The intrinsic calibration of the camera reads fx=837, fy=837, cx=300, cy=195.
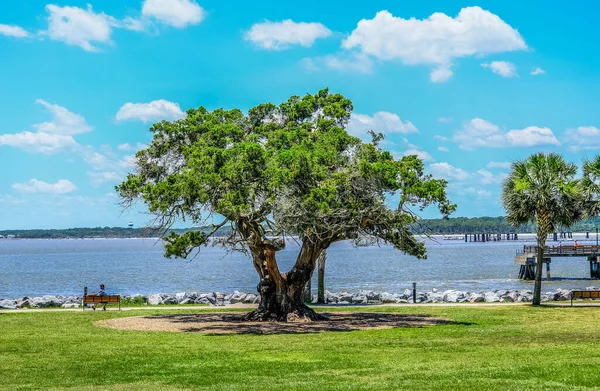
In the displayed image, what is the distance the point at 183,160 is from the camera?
94.9ft

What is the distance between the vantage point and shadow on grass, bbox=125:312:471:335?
2564 cm

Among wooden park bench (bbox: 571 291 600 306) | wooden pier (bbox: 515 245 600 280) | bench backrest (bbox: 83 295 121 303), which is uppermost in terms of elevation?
wooden pier (bbox: 515 245 600 280)

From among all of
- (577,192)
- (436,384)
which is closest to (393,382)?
(436,384)

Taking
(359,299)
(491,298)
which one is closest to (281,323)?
(359,299)

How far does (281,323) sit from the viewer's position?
2733cm

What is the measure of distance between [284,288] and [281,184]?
16.4 feet

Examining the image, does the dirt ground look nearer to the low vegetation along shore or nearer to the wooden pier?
the low vegetation along shore

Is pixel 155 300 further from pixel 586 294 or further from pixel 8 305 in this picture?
pixel 586 294

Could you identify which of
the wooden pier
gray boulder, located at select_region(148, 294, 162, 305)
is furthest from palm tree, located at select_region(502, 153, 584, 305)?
the wooden pier

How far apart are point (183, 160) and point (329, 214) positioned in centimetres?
684

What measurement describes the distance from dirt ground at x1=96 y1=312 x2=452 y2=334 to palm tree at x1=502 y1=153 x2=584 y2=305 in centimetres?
771

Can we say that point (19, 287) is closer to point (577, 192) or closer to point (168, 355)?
point (577, 192)

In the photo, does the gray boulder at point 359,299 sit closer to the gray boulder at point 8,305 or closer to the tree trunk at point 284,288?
the tree trunk at point 284,288

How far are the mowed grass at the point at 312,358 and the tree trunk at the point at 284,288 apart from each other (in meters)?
4.11
